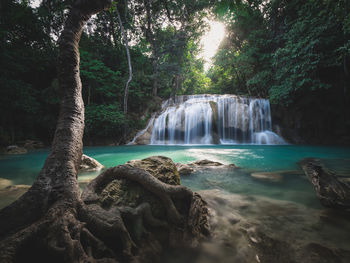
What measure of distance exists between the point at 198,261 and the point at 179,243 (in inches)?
10.1

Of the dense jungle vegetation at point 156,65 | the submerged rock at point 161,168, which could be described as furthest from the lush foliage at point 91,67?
the submerged rock at point 161,168

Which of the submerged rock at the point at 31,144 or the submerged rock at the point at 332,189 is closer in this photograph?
the submerged rock at the point at 332,189

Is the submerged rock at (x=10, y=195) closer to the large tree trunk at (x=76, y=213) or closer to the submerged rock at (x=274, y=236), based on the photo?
the large tree trunk at (x=76, y=213)

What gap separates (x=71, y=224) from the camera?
4.47 ft

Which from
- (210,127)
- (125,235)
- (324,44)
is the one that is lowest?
(125,235)

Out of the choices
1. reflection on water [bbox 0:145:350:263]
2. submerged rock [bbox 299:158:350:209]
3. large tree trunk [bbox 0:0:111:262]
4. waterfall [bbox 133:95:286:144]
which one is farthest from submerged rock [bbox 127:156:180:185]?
waterfall [bbox 133:95:286:144]

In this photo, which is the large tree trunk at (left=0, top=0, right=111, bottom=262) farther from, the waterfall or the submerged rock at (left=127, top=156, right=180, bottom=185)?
the waterfall

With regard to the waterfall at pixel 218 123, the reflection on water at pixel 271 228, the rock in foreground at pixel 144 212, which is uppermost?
the waterfall at pixel 218 123

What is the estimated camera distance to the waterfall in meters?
15.5

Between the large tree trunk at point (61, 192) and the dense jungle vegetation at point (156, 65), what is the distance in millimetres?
7074

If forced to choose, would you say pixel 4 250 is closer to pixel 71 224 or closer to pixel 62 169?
pixel 71 224

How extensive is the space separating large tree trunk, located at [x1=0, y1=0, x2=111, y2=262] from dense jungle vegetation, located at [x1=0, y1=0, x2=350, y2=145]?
707 cm

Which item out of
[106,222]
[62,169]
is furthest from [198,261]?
[62,169]

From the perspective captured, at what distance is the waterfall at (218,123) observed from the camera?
609 inches
